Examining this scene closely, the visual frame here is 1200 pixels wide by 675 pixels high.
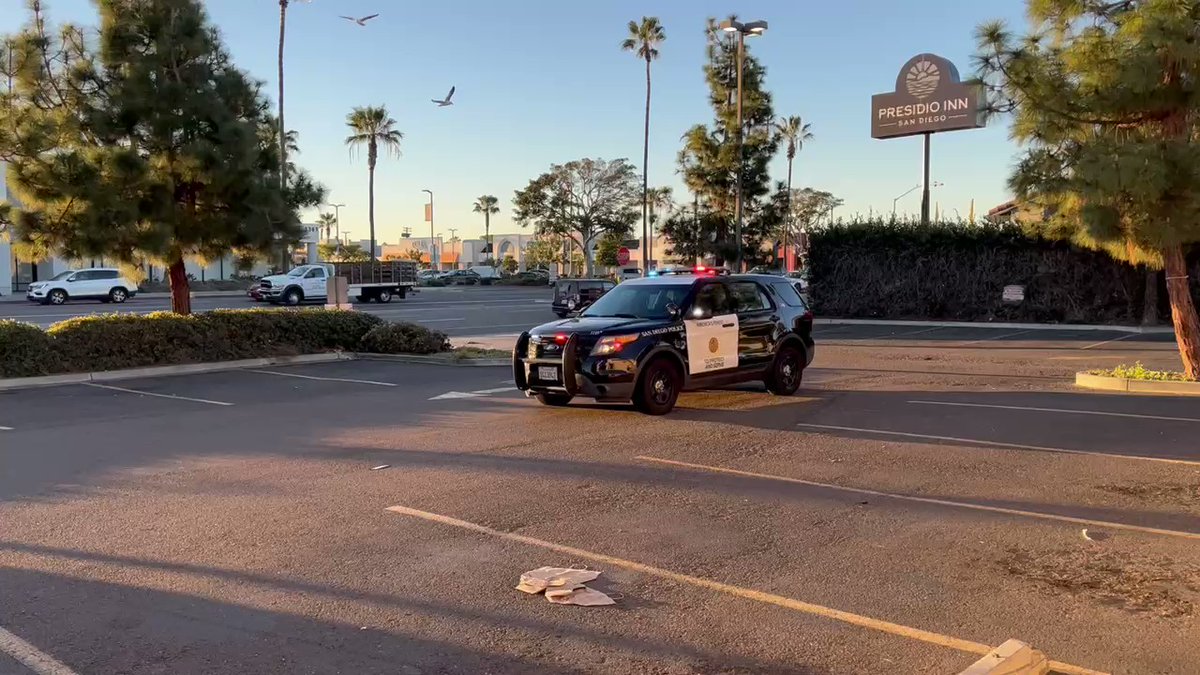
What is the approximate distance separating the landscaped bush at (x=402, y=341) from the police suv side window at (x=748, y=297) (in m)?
8.15

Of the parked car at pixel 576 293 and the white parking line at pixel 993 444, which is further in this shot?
the parked car at pixel 576 293

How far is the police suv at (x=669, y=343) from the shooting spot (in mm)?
10781

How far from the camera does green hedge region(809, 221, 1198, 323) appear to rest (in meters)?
28.0

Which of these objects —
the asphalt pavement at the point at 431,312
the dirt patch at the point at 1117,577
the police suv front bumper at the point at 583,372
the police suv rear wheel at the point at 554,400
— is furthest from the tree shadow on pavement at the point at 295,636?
the asphalt pavement at the point at 431,312

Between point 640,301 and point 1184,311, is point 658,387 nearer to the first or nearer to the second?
point 640,301

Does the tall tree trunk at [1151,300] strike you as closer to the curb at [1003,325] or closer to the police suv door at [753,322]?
the curb at [1003,325]

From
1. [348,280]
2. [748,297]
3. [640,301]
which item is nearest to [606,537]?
[640,301]

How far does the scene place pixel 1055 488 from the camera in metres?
7.50

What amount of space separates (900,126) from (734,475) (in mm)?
30034

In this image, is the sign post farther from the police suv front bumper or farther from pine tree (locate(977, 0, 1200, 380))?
the police suv front bumper

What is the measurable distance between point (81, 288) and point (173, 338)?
1101 inches

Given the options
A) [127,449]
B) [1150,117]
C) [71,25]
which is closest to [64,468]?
[127,449]

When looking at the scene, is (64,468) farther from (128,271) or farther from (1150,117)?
(1150,117)

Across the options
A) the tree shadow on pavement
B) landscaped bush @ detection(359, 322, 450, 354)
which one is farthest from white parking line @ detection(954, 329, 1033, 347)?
the tree shadow on pavement
